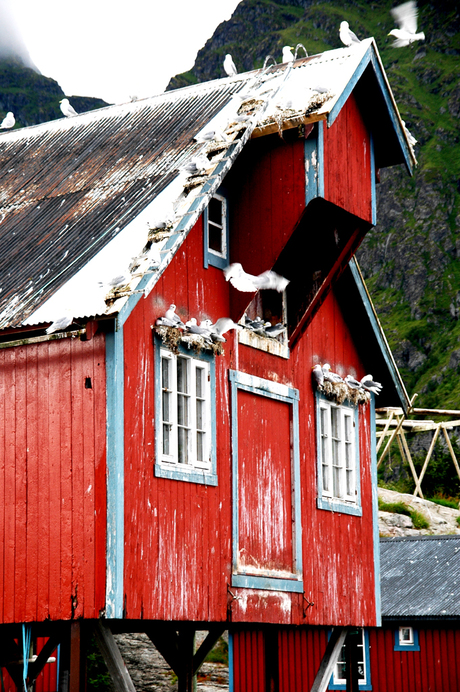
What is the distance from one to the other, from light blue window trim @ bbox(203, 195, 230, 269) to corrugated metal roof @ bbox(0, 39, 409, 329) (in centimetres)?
70

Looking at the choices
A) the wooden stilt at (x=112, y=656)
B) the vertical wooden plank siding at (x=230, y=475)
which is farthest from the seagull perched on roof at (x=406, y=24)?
the wooden stilt at (x=112, y=656)

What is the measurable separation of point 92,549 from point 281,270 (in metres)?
6.10

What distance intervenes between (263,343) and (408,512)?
20.9 meters

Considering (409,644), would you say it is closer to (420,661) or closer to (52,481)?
(420,661)

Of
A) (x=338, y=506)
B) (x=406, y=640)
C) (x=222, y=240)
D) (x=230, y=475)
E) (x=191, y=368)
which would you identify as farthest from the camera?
(x=406, y=640)

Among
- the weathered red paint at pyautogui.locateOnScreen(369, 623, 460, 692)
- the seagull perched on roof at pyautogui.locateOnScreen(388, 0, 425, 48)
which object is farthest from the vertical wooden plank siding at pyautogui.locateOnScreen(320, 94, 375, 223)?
the weathered red paint at pyautogui.locateOnScreen(369, 623, 460, 692)

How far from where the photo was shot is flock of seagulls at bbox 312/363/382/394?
17016mm

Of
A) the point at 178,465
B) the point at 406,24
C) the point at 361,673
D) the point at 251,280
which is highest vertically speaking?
the point at 406,24

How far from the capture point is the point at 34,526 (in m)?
12.7

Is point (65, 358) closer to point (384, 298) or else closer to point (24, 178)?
point (24, 178)

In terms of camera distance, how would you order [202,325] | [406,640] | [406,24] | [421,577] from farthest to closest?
[421,577] < [406,640] < [406,24] < [202,325]

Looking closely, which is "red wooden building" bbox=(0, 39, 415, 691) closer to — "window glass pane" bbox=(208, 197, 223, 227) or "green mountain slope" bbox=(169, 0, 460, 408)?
"window glass pane" bbox=(208, 197, 223, 227)

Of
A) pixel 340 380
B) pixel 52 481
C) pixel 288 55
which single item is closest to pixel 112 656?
pixel 52 481

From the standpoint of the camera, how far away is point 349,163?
1612cm
